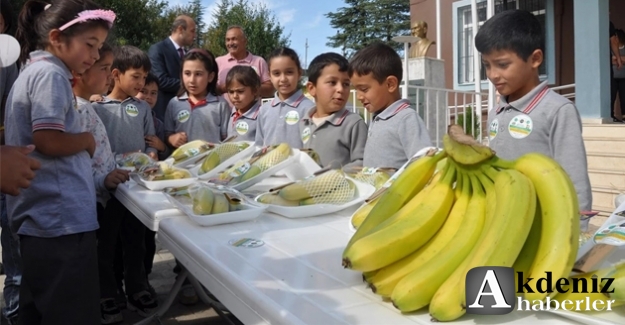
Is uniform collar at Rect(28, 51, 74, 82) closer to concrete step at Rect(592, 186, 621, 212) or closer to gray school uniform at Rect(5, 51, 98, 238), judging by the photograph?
gray school uniform at Rect(5, 51, 98, 238)

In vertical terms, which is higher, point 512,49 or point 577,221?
point 512,49

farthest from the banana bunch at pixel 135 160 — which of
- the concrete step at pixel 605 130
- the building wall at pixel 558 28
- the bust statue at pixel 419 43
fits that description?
the building wall at pixel 558 28

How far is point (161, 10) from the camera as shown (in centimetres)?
2589

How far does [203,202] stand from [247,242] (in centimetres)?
34

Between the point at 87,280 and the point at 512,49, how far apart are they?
189 cm

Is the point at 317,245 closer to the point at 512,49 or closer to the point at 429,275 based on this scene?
the point at 429,275

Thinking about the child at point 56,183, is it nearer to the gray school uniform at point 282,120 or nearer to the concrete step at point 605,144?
the gray school uniform at point 282,120

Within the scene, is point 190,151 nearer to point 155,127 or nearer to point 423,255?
point 155,127

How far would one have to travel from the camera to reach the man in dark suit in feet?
14.8

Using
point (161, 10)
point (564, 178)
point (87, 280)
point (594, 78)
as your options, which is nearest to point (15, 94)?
point (87, 280)

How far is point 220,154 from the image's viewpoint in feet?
8.89

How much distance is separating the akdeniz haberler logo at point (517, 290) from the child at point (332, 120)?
196cm

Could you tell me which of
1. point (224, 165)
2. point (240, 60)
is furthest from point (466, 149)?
point (240, 60)

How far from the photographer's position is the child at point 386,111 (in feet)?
8.38
